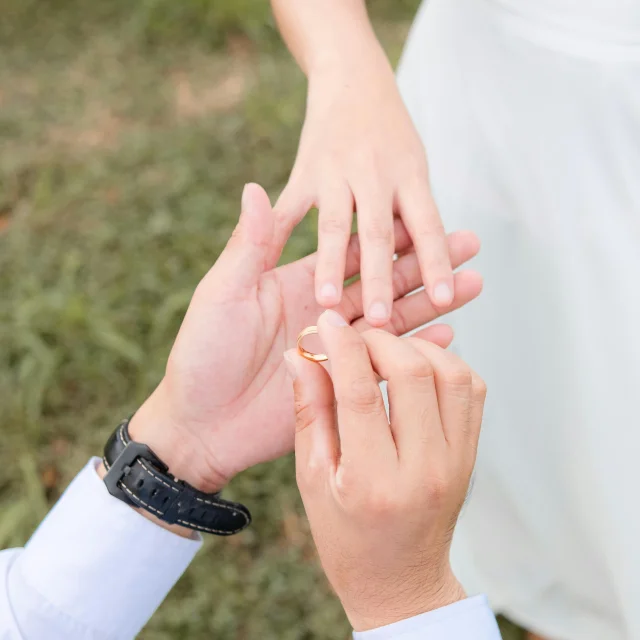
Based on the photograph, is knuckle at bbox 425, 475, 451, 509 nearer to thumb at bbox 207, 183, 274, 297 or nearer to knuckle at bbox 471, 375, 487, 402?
knuckle at bbox 471, 375, 487, 402

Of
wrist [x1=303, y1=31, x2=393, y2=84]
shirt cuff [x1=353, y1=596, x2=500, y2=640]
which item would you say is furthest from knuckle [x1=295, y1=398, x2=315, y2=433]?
wrist [x1=303, y1=31, x2=393, y2=84]

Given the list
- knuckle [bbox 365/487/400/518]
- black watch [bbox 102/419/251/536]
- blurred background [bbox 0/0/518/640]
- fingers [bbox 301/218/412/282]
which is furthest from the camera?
blurred background [bbox 0/0/518/640]

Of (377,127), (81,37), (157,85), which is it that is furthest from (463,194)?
(81,37)

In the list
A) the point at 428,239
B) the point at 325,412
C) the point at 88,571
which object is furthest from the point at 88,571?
the point at 428,239

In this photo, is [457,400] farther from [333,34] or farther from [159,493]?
[333,34]

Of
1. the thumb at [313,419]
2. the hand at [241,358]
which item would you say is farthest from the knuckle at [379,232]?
the thumb at [313,419]

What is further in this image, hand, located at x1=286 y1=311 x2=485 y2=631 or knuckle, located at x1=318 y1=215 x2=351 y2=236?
knuckle, located at x1=318 y1=215 x2=351 y2=236

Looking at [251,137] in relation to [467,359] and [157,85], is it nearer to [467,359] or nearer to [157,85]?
[157,85]

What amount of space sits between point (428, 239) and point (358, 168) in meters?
Result: 0.22

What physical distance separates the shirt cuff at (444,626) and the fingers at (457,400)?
249 millimetres

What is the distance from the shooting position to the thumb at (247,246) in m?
1.34

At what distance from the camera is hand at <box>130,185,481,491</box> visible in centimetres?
139

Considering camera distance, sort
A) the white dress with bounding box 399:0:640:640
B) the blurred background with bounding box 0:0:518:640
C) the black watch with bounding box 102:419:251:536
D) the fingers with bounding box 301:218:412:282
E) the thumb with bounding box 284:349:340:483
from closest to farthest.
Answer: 1. the thumb with bounding box 284:349:340:483
2. the white dress with bounding box 399:0:640:640
3. the black watch with bounding box 102:419:251:536
4. the fingers with bounding box 301:218:412:282
5. the blurred background with bounding box 0:0:518:640

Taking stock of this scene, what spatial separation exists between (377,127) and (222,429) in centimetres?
74
